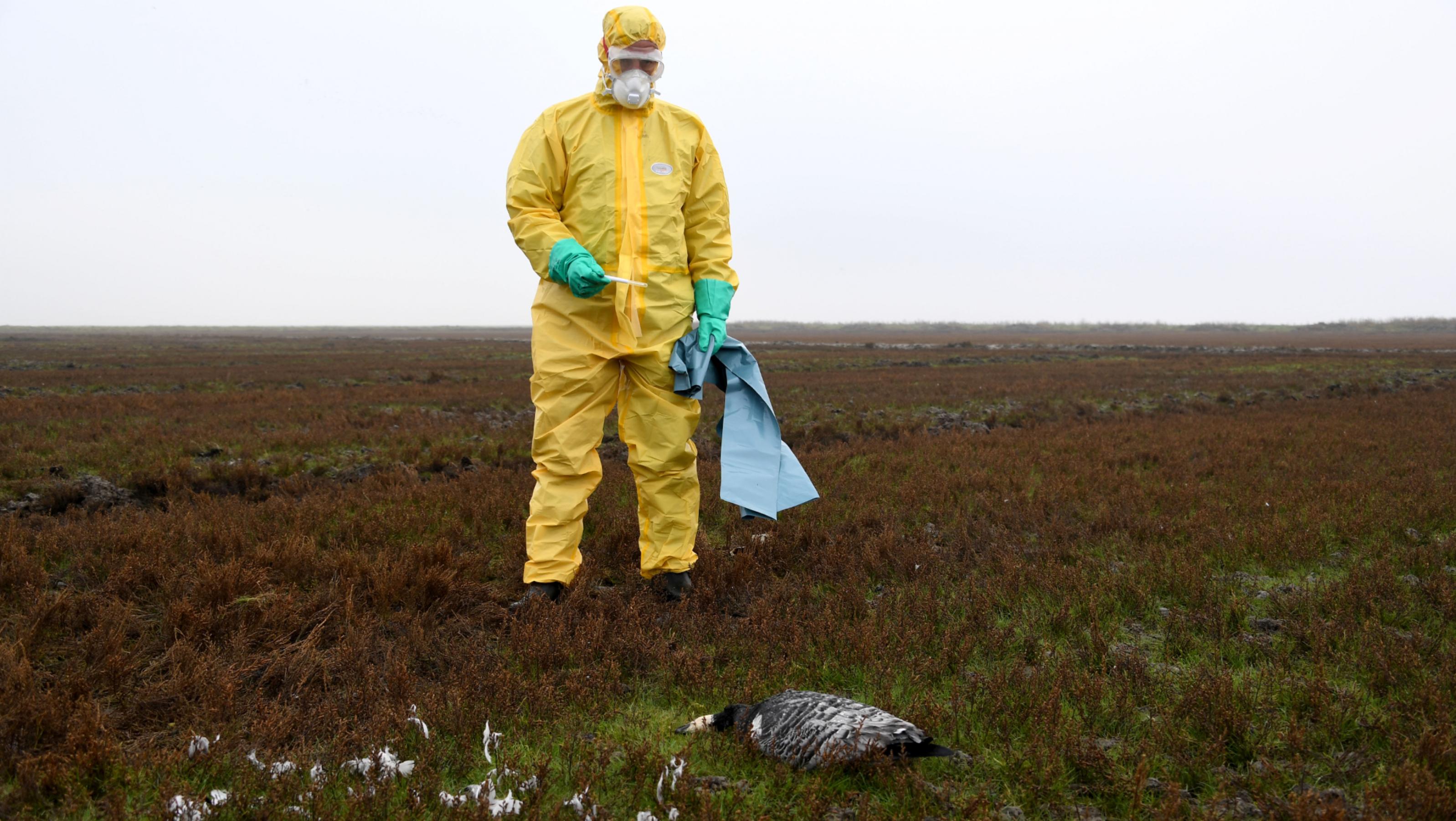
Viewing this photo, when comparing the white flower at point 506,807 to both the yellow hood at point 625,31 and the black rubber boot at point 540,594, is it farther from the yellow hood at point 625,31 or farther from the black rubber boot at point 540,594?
the yellow hood at point 625,31

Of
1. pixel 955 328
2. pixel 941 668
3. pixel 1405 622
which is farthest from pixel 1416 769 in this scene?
pixel 955 328

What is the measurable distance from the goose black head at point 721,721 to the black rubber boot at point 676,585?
1370mm

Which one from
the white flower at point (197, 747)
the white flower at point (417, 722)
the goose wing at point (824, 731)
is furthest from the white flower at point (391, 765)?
the goose wing at point (824, 731)

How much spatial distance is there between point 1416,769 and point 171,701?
388 centimetres

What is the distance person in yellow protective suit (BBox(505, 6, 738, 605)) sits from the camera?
12.0 feet

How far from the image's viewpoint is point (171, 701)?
2656mm

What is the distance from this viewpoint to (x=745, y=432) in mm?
3934

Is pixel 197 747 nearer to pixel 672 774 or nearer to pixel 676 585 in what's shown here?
pixel 672 774

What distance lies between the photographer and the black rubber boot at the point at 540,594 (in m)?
3.63

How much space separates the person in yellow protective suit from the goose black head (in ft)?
4.46

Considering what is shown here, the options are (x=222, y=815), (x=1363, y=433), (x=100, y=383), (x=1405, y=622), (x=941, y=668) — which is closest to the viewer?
(x=222, y=815)

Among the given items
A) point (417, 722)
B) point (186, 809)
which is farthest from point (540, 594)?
point (186, 809)

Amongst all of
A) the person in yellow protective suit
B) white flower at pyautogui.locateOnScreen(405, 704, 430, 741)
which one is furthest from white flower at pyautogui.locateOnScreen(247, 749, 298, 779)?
the person in yellow protective suit

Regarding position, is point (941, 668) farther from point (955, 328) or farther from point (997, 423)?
point (955, 328)
